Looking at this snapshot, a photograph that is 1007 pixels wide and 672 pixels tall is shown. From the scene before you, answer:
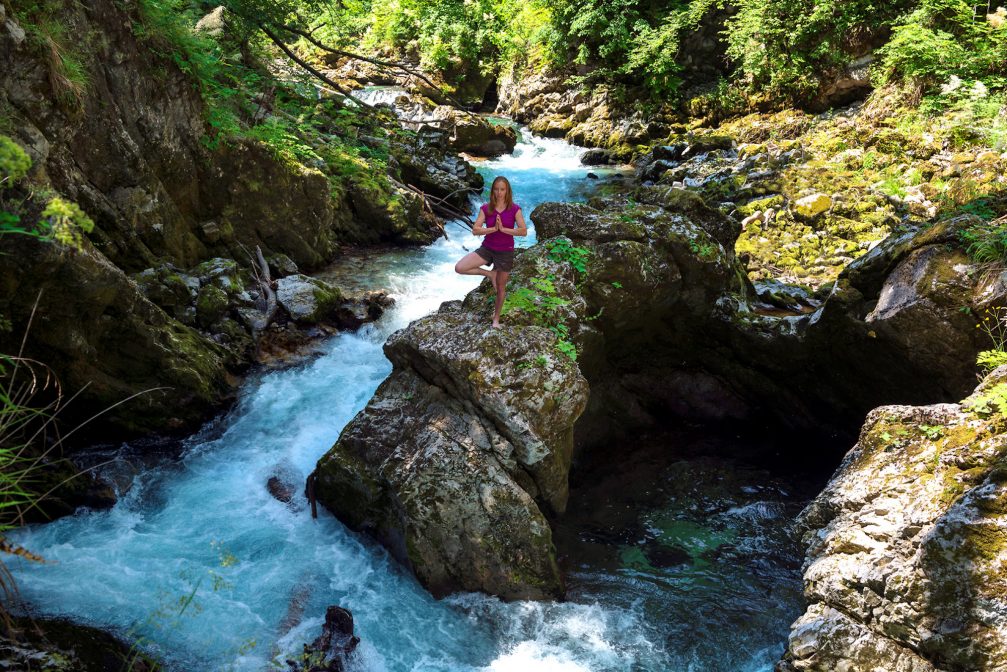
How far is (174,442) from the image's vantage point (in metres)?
7.83

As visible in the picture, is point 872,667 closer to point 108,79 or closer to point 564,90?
point 108,79

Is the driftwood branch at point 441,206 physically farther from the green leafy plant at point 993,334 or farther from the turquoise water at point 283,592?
the green leafy plant at point 993,334

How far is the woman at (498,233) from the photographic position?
656 centimetres

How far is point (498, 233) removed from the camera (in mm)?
6770

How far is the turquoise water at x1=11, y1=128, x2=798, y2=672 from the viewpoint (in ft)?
18.1

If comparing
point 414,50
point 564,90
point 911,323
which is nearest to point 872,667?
point 911,323

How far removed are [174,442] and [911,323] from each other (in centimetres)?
892

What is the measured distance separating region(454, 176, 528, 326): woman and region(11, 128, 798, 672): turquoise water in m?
2.99

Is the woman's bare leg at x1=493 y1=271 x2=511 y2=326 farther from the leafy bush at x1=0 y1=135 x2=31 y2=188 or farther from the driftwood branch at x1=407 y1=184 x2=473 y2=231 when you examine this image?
the leafy bush at x1=0 y1=135 x2=31 y2=188

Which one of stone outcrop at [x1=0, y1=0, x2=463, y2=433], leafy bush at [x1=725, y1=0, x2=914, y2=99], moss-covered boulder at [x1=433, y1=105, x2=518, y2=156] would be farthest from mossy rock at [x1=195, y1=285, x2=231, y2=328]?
leafy bush at [x1=725, y1=0, x2=914, y2=99]

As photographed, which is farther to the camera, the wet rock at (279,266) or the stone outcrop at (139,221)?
the wet rock at (279,266)

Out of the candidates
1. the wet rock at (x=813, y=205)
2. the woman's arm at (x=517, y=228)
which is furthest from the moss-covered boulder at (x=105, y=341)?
A: the wet rock at (x=813, y=205)

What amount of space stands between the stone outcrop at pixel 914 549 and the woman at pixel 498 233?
3.86m

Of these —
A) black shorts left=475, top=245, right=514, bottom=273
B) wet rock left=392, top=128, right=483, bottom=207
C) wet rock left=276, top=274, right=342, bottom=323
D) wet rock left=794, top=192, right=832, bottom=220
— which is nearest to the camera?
black shorts left=475, top=245, right=514, bottom=273
